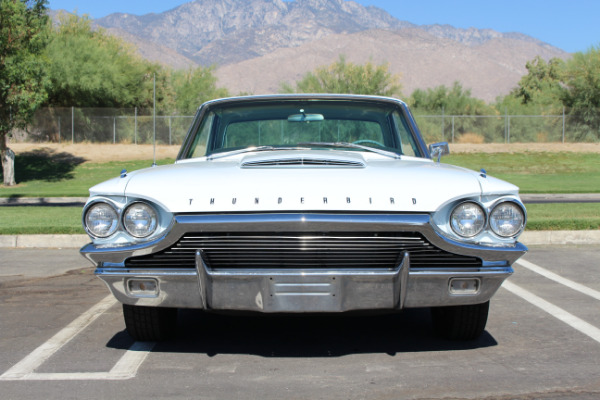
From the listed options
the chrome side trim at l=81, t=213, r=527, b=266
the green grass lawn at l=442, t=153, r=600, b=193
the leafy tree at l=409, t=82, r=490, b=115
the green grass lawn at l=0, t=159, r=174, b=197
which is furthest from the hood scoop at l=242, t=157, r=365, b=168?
the leafy tree at l=409, t=82, r=490, b=115

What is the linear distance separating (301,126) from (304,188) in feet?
5.81

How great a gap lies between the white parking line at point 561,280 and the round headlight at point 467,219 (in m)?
2.77

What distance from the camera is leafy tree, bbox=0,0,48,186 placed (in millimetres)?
21594

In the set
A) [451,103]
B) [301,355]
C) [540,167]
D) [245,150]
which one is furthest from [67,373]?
[451,103]

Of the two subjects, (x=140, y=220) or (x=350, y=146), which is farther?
(x=350, y=146)

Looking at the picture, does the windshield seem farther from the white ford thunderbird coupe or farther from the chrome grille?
the chrome grille

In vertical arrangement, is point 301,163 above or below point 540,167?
above

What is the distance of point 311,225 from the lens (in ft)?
11.9

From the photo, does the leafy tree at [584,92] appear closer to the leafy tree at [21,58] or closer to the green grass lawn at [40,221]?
the leafy tree at [21,58]

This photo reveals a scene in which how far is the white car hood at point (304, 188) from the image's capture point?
146 inches

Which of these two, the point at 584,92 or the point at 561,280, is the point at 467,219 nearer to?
the point at 561,280

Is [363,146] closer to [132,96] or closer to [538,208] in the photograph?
[538,208]

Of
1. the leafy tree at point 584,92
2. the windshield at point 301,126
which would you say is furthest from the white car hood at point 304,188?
the leafy tree at point 584,92

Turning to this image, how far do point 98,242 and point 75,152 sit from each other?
32125 millimetres
